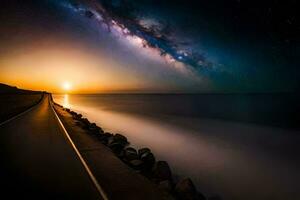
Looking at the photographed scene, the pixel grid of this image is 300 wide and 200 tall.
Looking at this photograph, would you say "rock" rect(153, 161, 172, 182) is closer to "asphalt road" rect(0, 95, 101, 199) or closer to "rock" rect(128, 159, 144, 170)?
"rock" rect(128, 159, 144, 170)

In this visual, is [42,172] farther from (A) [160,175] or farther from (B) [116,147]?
(B) [116,147]

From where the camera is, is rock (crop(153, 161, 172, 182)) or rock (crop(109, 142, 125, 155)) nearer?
rock (crop(153, 161, 172, 182))

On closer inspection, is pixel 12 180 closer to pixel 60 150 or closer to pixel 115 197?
pixel 115 197

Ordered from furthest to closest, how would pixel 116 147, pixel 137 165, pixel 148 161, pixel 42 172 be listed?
pixel 116 147 < pixel 148 161 < pixel 137 165 < pixel 42 172

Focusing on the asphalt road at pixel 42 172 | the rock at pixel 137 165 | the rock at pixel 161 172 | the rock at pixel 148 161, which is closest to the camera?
the asphalt road at pixel 42 172

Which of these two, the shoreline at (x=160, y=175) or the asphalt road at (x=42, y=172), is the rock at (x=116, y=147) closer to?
the shoreline at (x=160, y=175)

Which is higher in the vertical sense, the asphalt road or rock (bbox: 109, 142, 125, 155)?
the asphalt road

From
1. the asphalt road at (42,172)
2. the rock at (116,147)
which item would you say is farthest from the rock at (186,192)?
the rock at (116,147)

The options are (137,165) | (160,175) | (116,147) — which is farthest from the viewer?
(116,147)

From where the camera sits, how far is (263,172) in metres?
15.9

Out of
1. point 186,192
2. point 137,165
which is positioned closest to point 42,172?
point 137,165

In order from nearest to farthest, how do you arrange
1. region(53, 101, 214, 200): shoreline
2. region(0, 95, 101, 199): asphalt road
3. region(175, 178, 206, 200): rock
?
region(0, 95, 101, 199): asphalt road, region(175, 178, 206, 200): rock, region(53, 101, 214, 200): shoreline

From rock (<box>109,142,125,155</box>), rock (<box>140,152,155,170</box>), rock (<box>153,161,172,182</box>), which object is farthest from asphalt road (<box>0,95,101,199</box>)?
rock (<box>140,152,155,170</box>)

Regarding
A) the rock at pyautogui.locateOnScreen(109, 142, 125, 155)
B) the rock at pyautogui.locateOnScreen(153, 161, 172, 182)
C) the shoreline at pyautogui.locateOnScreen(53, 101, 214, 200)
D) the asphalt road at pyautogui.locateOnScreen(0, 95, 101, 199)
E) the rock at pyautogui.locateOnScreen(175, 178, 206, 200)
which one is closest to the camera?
the asphalt road at pyautogui.locateOnScreen(0, 95, 101, 199)
